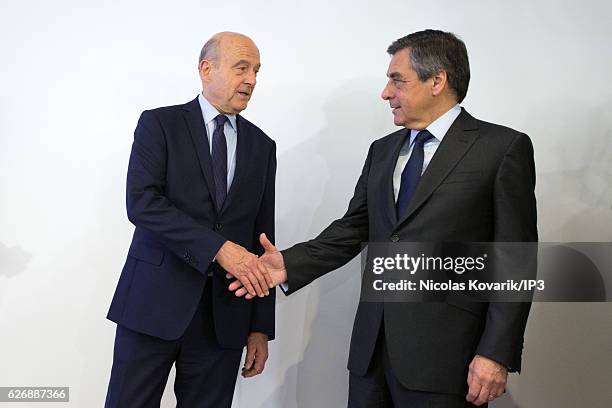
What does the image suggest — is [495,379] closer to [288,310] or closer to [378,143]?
[378,143]

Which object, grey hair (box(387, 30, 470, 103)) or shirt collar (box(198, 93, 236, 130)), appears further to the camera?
shirt collar (box(198, 93, 236, 130))

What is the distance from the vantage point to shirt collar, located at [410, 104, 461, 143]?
2006 mm

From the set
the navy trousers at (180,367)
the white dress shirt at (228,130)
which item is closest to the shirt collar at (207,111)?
the white dress shirt at (228,130)

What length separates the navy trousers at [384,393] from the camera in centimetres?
181

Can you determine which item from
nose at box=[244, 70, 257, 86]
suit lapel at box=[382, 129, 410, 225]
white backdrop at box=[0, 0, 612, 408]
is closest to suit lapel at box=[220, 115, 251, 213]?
nose at box=[244, 70, 257, 86]

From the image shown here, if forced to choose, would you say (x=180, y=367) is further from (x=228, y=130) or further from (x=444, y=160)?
(x=444, y=160)

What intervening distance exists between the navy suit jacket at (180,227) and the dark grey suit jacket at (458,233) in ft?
1.44

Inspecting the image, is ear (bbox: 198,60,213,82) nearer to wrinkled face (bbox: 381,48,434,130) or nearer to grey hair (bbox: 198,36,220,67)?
grey hair (bbox: 198,36,220,67)

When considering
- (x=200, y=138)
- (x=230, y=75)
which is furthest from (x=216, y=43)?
(x=200, y=138)

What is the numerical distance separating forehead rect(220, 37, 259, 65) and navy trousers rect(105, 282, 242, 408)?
2.43ft

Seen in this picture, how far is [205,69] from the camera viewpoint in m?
2.25

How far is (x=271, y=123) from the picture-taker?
281cm

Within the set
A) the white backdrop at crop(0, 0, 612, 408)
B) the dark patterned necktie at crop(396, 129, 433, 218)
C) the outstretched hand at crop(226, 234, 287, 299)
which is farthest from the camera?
the white backdrop at crop(0, 0, 612, 408)

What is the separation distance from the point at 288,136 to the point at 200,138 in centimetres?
74
